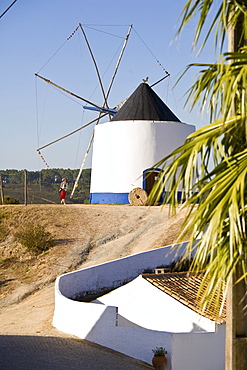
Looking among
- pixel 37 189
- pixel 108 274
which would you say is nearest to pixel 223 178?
pixel 108 274

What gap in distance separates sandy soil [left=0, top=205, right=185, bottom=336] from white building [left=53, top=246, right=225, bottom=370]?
138cm

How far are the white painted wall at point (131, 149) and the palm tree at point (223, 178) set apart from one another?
24.3 metres

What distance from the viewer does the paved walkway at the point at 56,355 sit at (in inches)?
437

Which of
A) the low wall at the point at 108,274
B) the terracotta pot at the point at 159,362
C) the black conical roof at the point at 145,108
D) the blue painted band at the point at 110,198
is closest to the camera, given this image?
the terracotta pot at the point at 159,362

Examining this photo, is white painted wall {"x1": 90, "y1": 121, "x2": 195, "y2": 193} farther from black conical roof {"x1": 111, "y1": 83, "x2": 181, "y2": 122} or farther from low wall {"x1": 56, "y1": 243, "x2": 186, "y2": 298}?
low wall {"x1": 56, "y1": 243, "x2": 186, "y2": 298}

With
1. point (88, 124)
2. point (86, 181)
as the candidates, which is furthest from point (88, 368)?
→ point (86, 181)

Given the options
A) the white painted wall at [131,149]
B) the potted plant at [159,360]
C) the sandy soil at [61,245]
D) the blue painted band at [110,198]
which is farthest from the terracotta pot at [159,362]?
the blue painted band at [110,198]

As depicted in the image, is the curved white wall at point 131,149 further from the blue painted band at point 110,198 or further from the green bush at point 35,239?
the green bush at point 35,239

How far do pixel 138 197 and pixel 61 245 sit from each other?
712cm

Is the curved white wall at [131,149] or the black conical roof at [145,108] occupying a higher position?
the black conical roof at [145,108]

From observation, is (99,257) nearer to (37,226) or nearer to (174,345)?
(37,226)

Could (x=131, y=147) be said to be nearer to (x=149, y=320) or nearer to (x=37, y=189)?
(x=37, y=189)

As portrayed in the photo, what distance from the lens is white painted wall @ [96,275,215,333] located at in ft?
43.8

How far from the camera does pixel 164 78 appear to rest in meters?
39.9
